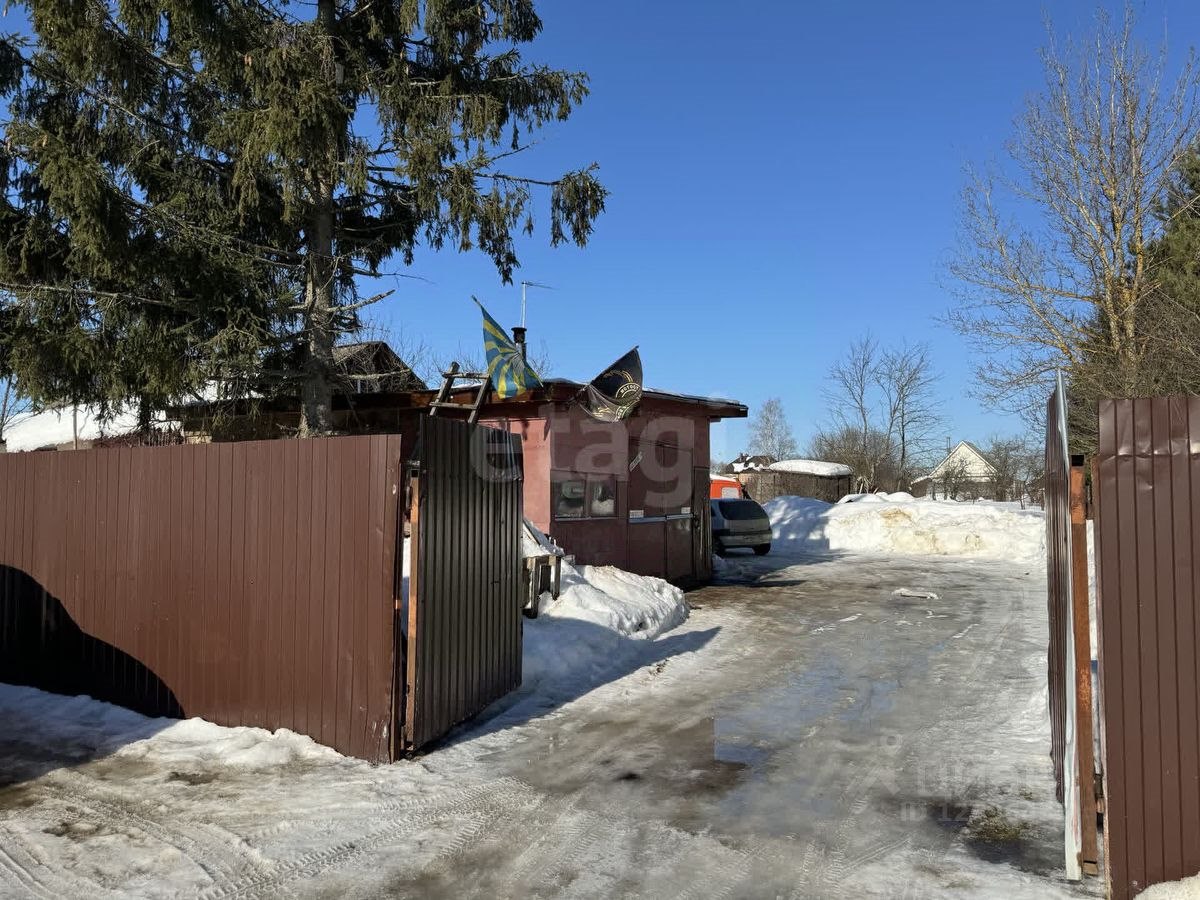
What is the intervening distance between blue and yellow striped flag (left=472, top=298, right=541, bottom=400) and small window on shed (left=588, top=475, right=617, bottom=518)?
3.11 metres

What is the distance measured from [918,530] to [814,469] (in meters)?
19.8

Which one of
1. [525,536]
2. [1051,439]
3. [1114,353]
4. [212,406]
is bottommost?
[525,536]

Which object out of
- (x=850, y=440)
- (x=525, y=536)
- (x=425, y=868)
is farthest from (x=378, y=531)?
(x=850, y=440)

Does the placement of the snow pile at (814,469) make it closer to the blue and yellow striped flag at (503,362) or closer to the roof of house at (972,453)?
the roof of house at (972,453)

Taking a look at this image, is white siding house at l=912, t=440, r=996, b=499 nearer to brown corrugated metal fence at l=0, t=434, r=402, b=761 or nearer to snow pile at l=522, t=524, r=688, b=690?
snow pile at l=522, t=524, r=688, b=690

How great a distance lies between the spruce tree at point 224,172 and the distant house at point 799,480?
3035 cm

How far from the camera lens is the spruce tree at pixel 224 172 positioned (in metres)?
9.73

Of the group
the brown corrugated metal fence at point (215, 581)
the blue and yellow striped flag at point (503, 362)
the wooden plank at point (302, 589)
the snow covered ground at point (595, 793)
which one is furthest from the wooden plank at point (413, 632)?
the blue and yellow striped flag at point (503, 362)

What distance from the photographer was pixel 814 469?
144 ft

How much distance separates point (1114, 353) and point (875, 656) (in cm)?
1038

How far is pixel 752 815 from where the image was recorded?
15.5 feet

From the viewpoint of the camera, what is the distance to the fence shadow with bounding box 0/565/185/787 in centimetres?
580

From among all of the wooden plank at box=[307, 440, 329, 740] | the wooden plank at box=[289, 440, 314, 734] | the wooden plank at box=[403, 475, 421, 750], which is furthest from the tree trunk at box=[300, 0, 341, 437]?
the wooden plank at box=[403, 475, 421, 750]

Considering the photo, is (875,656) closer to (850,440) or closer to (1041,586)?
(1041,586)
